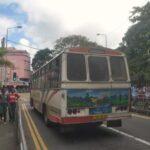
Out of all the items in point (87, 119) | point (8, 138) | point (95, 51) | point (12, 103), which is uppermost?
point (95, 51)

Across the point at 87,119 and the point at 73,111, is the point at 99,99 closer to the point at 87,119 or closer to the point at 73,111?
the point at 87,119

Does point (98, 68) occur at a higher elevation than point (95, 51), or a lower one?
lower

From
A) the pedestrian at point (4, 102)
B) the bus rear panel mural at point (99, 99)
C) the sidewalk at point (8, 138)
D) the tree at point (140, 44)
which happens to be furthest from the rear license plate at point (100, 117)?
the tree at point (140, 44)

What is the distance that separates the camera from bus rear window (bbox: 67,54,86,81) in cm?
1390

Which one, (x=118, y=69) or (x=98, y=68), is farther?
(x=118, y=69)

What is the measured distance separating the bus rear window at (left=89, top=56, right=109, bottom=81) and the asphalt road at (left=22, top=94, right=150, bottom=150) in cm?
212

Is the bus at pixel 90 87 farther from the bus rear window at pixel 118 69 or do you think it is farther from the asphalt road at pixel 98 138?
the asphalt road at pixel 98 138

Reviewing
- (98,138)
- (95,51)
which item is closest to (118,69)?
(95,51)

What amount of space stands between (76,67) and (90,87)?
0.86m

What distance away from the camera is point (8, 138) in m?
14.5

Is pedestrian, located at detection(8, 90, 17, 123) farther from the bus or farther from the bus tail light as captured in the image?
the bus tail light

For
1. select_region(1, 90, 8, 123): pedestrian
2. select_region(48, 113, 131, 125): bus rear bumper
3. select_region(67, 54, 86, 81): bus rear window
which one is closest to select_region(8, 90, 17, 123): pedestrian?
select_region(1, 90, 8, 123): pedestrian

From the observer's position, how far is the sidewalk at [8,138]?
12431 millimetres

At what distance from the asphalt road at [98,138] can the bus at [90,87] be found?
1.92 ft
